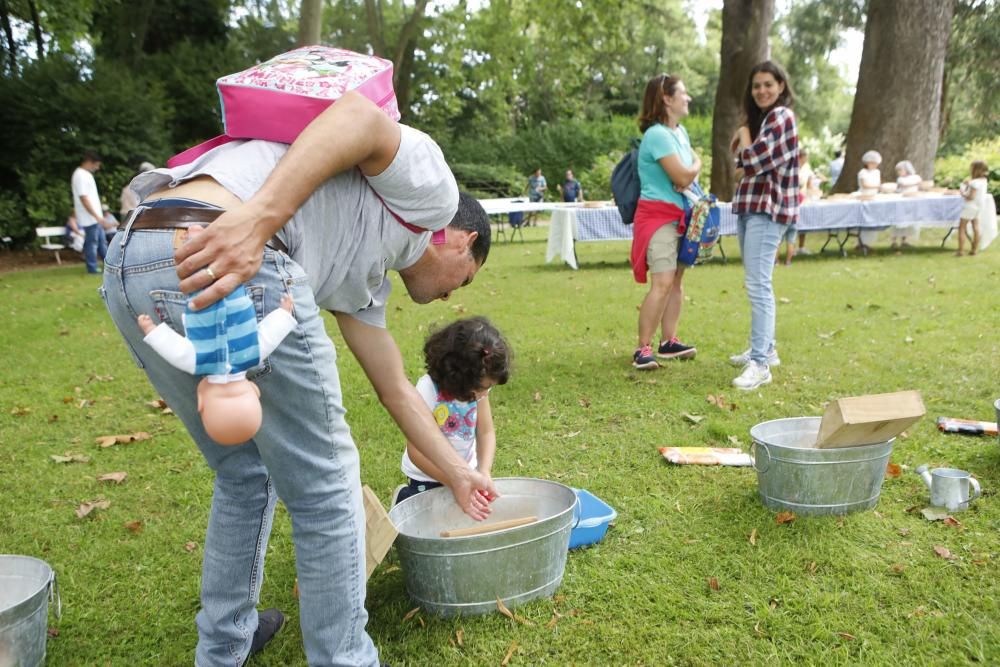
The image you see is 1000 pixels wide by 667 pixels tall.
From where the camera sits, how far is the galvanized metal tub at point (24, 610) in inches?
76.4

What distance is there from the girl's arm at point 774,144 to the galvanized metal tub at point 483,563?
118 inches

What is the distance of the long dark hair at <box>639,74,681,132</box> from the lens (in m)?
4.94

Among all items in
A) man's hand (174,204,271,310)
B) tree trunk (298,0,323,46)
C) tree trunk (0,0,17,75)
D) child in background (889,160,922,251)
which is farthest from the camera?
tree trunk (0,0,17,75)

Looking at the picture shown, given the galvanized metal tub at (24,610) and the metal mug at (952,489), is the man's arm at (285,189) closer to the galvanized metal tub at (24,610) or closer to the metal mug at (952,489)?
the galvanized metal tub at (24,610)

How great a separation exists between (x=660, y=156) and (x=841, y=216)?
7.23 meters

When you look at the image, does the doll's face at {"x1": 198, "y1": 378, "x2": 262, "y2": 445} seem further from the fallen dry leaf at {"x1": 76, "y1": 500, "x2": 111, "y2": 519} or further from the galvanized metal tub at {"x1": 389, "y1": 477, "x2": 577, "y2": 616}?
the fallen dry leaf at {"x1": 76, "y1": 500, "x2": 111, "y2": 519}

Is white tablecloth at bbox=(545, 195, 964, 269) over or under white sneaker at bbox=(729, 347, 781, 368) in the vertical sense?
over

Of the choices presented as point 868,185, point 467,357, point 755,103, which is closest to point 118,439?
point 467,357

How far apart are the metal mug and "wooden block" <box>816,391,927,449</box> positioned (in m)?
0.34

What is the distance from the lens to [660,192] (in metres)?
5.18

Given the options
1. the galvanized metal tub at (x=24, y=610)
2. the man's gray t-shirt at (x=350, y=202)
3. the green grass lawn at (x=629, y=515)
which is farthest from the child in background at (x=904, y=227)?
the galvanized metal tub at (x=24, y=610)

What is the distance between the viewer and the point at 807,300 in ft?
25.5

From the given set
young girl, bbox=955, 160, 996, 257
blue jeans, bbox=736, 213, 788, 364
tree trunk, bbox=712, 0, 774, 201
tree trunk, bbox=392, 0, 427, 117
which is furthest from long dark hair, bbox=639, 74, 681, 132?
tree trunk, bbox=392, 0, 427, 117

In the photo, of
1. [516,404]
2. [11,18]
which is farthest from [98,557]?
[11,18]
